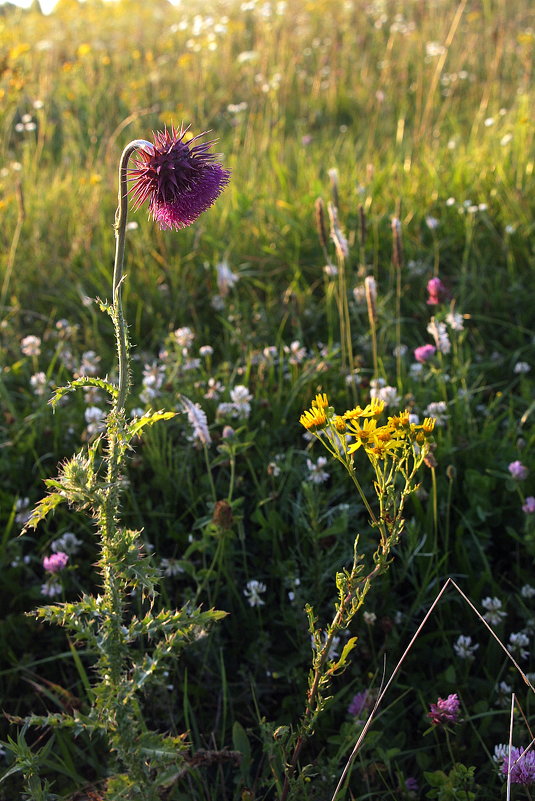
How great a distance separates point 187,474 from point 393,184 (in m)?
2.05

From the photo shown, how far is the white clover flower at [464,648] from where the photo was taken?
1.65 metres

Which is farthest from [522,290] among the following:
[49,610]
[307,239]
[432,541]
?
[49,610]

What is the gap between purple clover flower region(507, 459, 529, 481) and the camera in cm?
182

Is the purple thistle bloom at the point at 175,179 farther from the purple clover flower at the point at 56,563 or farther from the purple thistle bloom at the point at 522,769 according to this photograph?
the purple thistle bloom at the point at 522,769

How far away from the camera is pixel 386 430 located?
1172 millimetres

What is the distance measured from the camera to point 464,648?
166 cm

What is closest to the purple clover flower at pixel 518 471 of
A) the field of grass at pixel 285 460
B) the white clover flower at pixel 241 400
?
the field of grass at pixel 285 460

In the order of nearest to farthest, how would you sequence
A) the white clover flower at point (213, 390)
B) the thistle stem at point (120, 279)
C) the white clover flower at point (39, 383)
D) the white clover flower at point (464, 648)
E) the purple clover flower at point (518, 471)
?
the thistle stem at point (120, 279) → the white clover flower at point (464, 648) → the purple clover flower at point (518, 471) → the white clover flower at point (213, 390) → the white clover flower at point (39, 383)

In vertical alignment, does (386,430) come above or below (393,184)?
above

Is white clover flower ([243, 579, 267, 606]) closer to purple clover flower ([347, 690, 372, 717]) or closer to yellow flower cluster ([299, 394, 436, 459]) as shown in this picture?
purple clover flower ([347, 690, 372, 717])

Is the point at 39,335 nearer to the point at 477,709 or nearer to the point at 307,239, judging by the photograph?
the point at 307,239

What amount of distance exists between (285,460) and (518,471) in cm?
61

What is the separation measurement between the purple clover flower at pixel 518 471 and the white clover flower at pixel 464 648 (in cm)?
42

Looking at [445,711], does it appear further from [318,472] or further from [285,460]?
[285,460]
